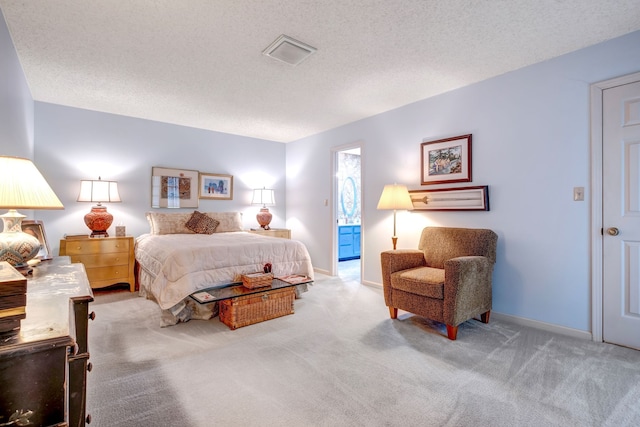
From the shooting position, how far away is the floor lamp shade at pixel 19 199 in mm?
1286

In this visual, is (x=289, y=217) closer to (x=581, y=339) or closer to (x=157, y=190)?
(x=157, y=190)

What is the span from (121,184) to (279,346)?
3.58 metres

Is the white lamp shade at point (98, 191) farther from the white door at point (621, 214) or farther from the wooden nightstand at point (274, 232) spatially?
the white door at point (621, 214)

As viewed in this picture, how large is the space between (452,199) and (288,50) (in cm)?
226

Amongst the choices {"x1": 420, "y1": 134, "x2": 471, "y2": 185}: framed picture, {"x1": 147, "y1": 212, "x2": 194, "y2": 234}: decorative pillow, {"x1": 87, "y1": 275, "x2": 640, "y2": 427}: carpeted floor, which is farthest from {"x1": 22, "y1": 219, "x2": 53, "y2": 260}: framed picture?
{"x1": 420, "y1": 134, "x2": 471, "y2": 185}: framed picture

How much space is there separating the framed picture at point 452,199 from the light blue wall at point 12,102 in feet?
12.4

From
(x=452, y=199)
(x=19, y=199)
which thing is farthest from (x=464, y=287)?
(x=19, y=199)

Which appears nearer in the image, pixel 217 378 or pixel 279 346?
pixel 217 378

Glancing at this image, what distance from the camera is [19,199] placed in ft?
4.24

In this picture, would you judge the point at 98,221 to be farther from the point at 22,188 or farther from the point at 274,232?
the point at 22,188

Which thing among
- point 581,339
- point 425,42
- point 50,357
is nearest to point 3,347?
point 50,357

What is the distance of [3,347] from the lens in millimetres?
672

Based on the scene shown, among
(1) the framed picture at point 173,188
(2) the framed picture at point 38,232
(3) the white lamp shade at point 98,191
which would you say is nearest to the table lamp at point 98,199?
(3) the white lamp shade at point 98,191

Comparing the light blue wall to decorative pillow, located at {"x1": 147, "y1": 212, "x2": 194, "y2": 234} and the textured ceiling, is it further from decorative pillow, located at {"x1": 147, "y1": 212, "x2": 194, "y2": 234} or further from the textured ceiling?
decorative pillow, located at {"x1": 147, "y1": 212, "x2": 194, "y2": 234}
